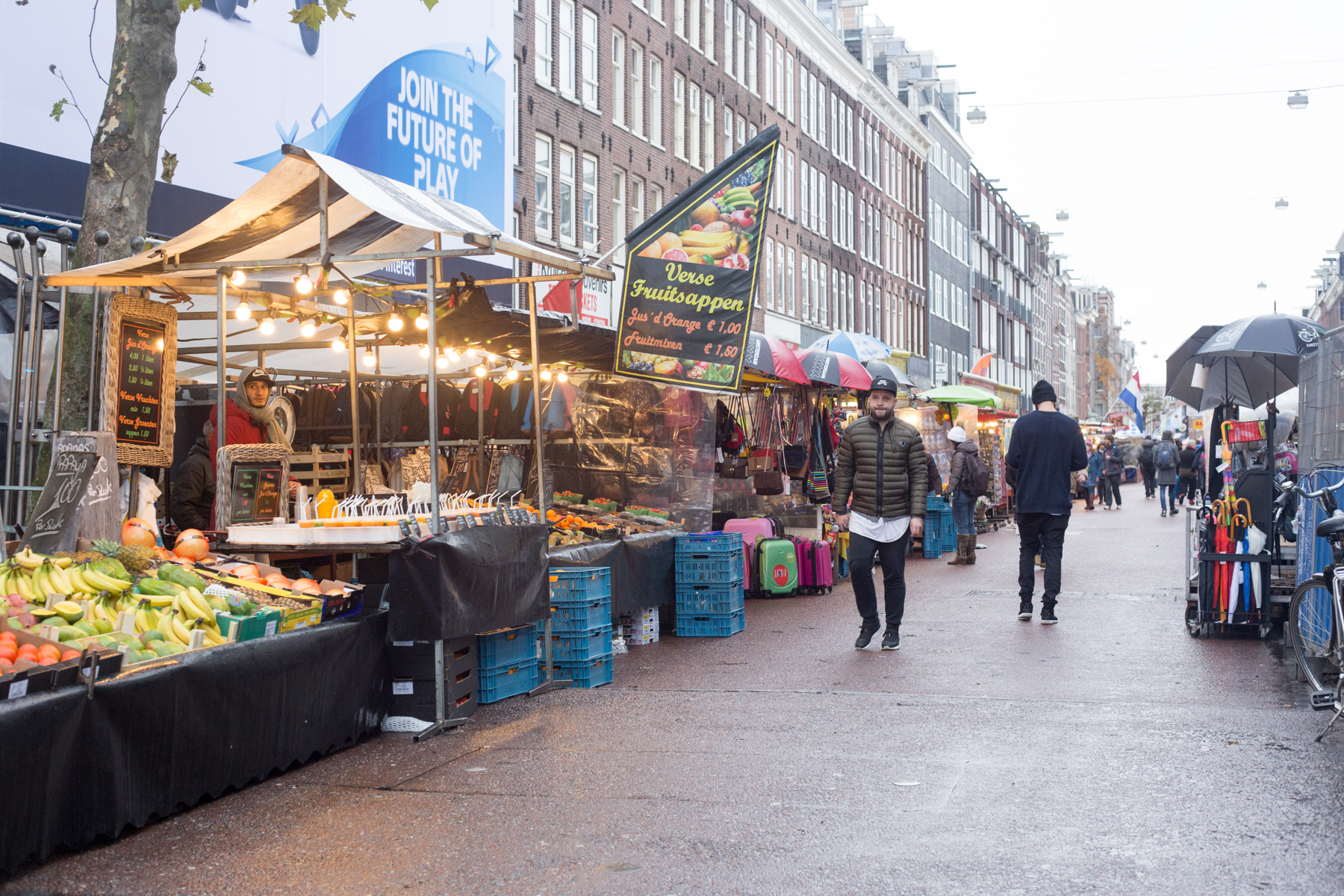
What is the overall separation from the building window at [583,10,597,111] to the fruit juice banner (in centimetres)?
1699

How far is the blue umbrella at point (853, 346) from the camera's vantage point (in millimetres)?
18498

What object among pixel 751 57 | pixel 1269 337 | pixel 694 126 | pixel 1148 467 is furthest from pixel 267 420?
pixel 1148 467

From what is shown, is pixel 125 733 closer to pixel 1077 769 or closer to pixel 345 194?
pixel 345 194

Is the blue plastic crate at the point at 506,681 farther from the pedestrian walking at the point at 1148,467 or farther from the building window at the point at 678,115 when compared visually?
the pedestrian walking at the point at 1148,467

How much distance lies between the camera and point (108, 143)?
8086 millimetres

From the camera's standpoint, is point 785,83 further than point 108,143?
Yes

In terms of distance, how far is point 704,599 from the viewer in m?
11.0

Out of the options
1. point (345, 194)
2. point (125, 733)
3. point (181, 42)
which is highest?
point (181, 42)

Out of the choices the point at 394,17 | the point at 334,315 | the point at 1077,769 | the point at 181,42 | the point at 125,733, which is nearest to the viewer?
the point at 125,733

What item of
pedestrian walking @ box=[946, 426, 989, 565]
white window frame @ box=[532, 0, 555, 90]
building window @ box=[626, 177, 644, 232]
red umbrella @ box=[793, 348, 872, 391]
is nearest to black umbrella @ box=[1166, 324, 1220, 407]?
pedestrian walking @ box=[946, 426, 989, 565]

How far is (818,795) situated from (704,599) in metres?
5.29

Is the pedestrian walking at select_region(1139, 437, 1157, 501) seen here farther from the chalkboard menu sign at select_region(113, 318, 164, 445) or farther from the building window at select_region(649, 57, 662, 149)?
the chalkboard menu sign at select_region(113, 318, 164, 445)

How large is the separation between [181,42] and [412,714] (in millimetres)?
9541

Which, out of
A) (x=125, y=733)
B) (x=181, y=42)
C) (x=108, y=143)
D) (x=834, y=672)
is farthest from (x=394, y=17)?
(x=125, y=733)
